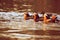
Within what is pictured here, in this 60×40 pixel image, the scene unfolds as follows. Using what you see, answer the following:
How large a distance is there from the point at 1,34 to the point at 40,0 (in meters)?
11.0

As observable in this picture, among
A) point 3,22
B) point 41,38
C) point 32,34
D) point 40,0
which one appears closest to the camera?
point 41,38

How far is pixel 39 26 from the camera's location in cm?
869

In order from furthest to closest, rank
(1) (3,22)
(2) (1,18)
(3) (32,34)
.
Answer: (2) (1,18) < (1) (3,22) < (3) (32,34)

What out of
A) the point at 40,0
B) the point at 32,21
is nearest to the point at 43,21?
the point at 32,21

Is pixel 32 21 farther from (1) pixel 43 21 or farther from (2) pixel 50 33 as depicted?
(2) pixel 50 33

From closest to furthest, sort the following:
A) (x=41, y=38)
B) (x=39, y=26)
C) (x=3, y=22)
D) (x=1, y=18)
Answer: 1. (x=41, y=38)
2. (x=39, y=26)
3. (x=3, y=22)
4. (x=1, y=18)

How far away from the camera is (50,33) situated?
7.75 meters

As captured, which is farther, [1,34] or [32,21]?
[32,21]

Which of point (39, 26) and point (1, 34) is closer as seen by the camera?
point (1, 34)

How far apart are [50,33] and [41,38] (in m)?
0.72

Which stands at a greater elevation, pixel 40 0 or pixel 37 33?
pixel 40 0

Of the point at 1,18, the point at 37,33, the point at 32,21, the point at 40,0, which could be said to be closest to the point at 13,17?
the point at 1,18

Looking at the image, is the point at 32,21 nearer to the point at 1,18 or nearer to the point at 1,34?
the point at 1,18

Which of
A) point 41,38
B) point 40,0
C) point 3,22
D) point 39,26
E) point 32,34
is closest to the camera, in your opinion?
point 41,38
